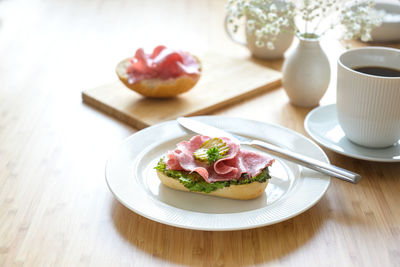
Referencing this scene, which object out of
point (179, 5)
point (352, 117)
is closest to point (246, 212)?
point (352, 117)

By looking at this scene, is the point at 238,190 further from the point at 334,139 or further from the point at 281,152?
the point at 334,139

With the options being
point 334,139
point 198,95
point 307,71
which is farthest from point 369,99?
point 198,95

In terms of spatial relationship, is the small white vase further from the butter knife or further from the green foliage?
the green foliage

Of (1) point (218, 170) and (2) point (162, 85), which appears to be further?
(2) point (162, 85)

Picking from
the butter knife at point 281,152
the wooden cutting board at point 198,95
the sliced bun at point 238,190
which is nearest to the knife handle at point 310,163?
the butter knife at point 281,152

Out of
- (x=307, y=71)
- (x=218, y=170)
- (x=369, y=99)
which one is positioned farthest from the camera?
(x=307, y=71)

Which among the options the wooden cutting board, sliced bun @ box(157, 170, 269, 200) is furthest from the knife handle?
the wooden cutting board

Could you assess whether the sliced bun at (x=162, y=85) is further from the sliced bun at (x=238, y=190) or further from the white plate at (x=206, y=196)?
the sliced bun at (x=238, y=190)

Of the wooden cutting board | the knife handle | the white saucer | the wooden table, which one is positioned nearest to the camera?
the wooden table
